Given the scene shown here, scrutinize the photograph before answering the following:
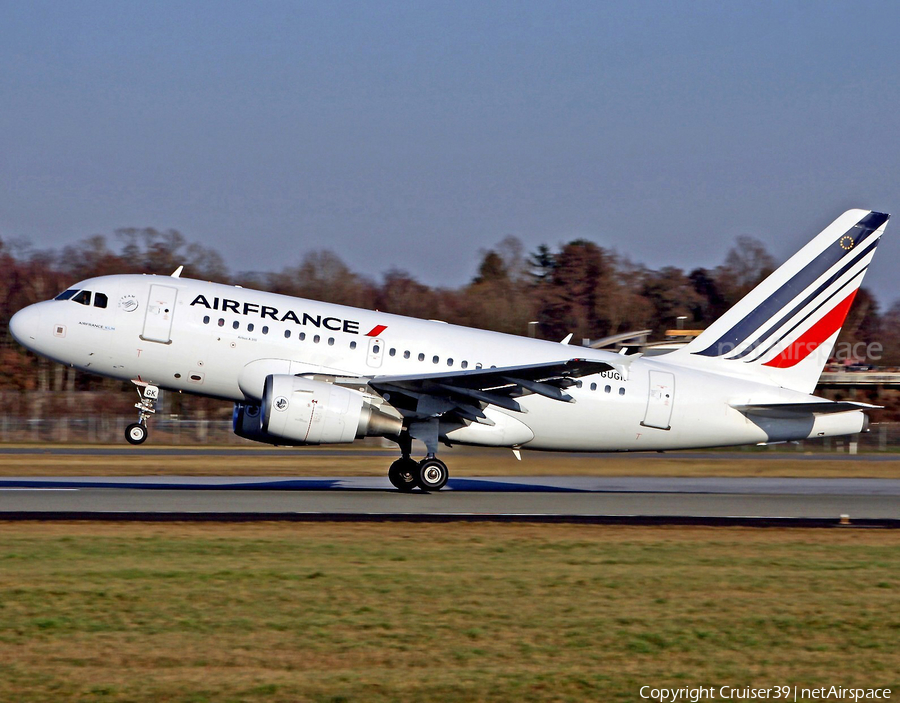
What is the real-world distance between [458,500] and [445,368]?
323cm

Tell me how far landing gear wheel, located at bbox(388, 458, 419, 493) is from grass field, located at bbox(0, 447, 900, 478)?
7.01 metres

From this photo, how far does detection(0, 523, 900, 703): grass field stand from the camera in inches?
344

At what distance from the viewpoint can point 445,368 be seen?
2425cm

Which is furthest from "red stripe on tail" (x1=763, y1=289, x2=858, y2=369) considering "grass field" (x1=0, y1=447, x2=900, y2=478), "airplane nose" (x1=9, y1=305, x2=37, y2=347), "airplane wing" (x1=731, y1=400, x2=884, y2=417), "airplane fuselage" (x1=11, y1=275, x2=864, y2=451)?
"airplane nose" (x1=9, y1=305, x2=37, y2=347)

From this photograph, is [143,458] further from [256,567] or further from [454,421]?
[256,567]

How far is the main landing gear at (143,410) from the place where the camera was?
2361 cm

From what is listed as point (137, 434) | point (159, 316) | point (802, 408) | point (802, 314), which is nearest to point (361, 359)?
point (159, 316)

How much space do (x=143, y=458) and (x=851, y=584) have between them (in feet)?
98.5

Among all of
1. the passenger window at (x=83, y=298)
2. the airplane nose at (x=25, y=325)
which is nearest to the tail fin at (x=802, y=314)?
the passenger window at (x=83, y=298)

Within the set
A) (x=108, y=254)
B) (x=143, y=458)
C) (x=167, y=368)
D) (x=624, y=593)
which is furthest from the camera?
(x=108, y=254)

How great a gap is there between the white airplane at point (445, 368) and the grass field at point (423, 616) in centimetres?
669

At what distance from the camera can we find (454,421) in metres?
24.2

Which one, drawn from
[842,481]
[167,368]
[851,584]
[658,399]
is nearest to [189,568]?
[851,584]

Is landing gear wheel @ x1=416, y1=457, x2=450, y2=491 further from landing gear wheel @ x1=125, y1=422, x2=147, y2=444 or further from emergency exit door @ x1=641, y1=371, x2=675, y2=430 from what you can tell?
landing gear wheel @ x1=125, y1=422, x2=147, y2=444
